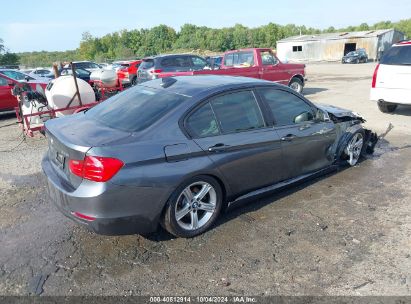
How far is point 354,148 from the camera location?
5461mm

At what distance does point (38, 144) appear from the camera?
7.50m

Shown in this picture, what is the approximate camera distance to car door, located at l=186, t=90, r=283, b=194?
3520 millimetres

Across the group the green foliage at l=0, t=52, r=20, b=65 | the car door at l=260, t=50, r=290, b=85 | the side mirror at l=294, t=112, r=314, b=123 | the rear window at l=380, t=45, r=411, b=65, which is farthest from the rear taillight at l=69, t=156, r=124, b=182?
the green foliage at l=0, t=52, r=20, b=65

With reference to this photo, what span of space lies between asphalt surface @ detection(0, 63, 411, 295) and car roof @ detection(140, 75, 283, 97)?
1.36 metres

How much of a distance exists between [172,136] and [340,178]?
9.59ft

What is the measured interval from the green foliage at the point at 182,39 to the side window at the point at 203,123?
9030 centimetres

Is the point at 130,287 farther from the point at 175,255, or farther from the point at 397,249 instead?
the point at 397,249

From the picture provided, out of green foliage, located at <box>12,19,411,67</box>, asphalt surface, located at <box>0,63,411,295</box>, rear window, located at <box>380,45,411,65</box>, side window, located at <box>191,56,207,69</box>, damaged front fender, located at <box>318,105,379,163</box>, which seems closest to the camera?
asphalt surface, located at <box>0,63,411,295</box>

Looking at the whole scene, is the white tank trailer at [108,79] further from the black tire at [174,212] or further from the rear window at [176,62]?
the black tire at [174,212]

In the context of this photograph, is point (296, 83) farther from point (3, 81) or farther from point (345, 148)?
point (3, 81)

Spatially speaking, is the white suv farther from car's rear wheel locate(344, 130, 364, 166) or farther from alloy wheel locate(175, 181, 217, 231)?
alloy wheel locate(175, 181, 217, 231)

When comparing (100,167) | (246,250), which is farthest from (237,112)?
Result: (100,167)

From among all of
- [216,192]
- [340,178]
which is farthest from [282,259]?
[340,178]

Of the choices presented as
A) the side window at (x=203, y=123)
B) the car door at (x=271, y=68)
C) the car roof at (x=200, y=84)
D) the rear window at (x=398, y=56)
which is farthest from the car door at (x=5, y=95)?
the rear window at (x=398, y=56)
